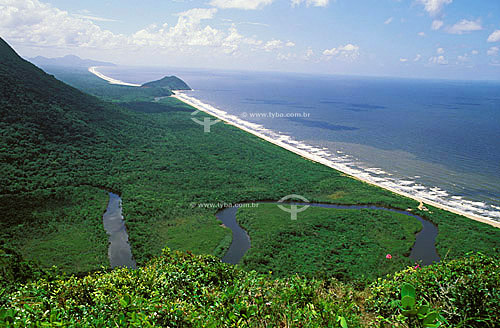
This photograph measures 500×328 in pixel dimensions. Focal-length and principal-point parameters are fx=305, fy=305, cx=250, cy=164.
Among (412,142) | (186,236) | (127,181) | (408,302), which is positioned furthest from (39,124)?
(412,142)

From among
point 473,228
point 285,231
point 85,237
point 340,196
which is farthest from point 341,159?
point 85,237

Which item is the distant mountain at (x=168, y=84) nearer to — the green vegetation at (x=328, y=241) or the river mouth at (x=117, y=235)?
the river mouth at (x=117, y=235)

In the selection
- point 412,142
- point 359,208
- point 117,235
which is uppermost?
point 412,142

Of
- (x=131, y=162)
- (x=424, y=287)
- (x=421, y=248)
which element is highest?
(x=424, y=287)

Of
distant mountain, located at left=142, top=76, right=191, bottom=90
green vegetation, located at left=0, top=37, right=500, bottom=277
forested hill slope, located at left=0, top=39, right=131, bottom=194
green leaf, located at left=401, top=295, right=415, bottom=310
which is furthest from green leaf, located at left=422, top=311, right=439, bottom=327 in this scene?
distant mountain, located at left=142, top=76, right=191, bottom=90

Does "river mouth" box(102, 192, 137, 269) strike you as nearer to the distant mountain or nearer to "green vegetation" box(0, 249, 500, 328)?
"green vegetation" box(0, 249, 500, 328)

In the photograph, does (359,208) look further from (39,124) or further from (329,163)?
(39,124)

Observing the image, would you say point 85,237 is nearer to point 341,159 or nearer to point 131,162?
point 131,162
